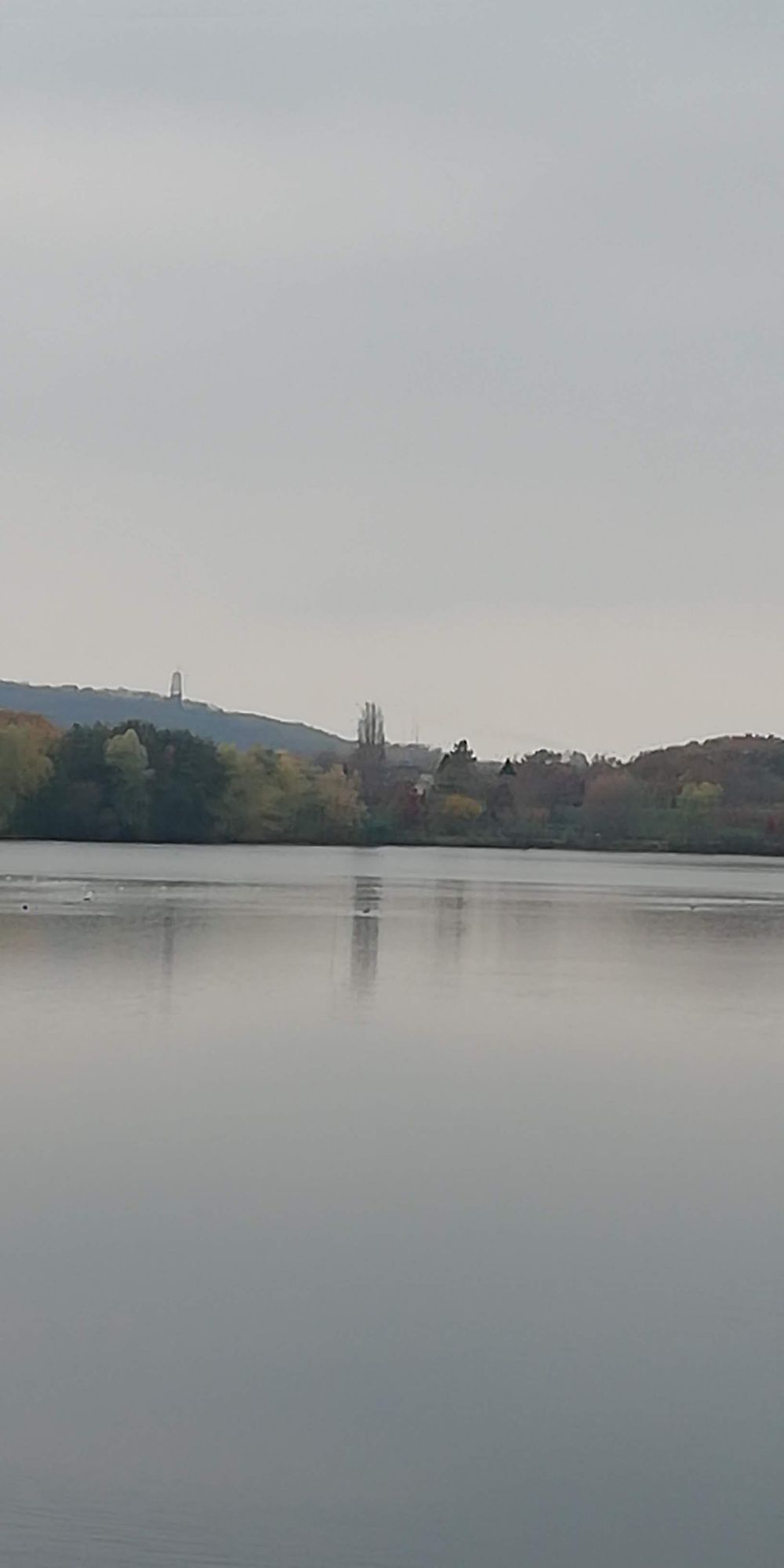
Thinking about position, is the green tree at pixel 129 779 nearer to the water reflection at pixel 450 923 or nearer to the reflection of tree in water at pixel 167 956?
the water reflection at pixel 450 923

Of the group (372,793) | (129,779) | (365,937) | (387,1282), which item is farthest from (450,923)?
(372,793)

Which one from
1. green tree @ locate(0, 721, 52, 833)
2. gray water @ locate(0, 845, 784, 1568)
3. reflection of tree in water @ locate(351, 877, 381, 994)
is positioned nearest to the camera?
gray water @ locate(0, 845, 784, 1568)

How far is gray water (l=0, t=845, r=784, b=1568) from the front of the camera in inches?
233

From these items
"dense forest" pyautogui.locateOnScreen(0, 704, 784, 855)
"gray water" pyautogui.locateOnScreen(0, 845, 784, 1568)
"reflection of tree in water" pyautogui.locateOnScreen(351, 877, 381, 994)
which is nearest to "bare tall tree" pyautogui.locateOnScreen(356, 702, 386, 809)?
"dense forest" pyautogui.locateOnScreen(0, 704, 784, 855)

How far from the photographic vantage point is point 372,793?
102 metres

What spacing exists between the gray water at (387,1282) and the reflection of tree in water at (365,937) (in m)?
2.70

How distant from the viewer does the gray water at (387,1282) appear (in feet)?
19.4

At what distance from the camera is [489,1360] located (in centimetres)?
732

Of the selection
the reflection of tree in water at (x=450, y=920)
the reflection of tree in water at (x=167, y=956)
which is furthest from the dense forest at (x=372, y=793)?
the reflection of tree in water at (x=167, y=956)

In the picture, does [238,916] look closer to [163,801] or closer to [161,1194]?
[161,1194]

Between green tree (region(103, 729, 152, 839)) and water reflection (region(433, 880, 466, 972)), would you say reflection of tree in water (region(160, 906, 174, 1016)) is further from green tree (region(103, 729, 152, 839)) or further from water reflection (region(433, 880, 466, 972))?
green tree (region(103, 729, 152, 839))

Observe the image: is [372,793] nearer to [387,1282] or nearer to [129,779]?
[129,779]

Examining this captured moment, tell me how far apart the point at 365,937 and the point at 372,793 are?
7203 cm

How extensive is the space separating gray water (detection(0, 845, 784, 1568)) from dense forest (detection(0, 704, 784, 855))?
57.2 metres
